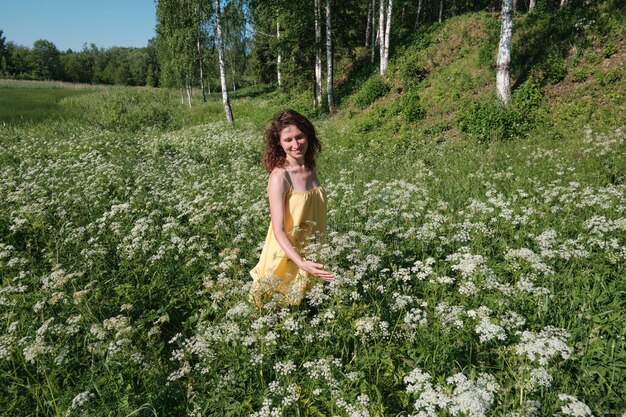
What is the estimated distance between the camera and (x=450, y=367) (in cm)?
281

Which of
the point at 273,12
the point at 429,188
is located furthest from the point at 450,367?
the point at 273,12

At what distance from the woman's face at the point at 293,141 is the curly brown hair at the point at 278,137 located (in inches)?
2.4

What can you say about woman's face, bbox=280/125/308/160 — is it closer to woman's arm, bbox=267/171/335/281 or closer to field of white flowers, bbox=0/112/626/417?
woman's arm, bbox=267/171/335/281

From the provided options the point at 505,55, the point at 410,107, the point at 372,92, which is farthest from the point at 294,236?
the point at 372,92

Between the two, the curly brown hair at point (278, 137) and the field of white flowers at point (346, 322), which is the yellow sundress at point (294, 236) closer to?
the field of white flowers at point (346, 322)

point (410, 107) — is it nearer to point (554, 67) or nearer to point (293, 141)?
point (554, 67)

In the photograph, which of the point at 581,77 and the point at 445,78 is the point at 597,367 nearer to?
the point at 581,77

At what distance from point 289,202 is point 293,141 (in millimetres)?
672

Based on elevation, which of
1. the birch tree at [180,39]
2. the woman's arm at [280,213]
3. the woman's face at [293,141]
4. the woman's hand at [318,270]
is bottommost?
the woman's hand at [318,270]

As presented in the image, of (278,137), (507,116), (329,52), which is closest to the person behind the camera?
(278,137)

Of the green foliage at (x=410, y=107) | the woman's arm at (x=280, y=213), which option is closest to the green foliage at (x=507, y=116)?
the green foliage at (x=410, y=107)

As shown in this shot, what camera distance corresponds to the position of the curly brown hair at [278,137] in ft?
12.3

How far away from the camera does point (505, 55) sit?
38.3 ft

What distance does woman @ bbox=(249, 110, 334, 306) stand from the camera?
349 cm
